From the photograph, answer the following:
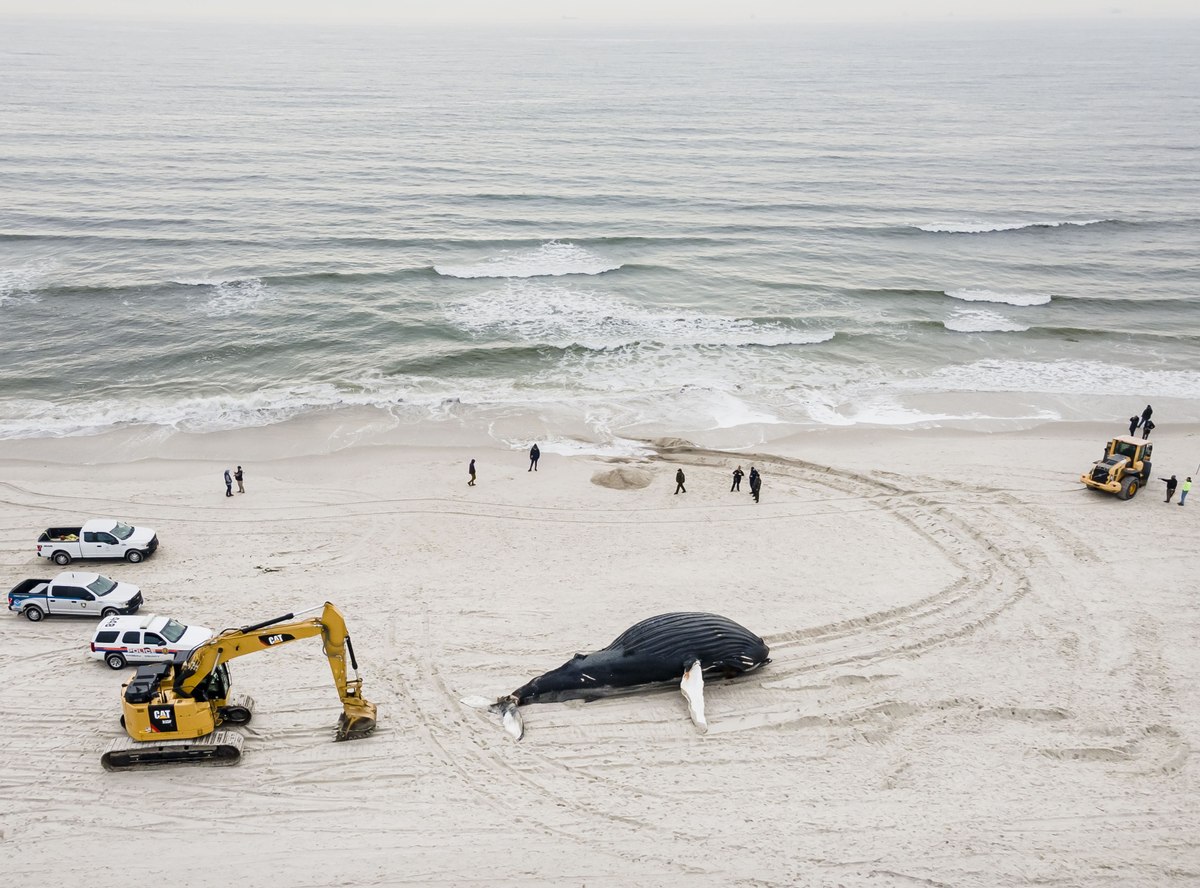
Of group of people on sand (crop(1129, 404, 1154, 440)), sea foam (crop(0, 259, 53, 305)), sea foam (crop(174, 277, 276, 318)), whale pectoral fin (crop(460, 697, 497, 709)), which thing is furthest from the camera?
sea foam (crop(0, 259, 53, 305))

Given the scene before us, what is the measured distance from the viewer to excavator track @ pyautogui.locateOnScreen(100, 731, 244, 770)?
587 inches

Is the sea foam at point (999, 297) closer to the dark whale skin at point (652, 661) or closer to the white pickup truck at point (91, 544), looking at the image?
the dark whale skin at point (652, 661)

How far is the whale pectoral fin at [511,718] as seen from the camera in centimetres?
1600

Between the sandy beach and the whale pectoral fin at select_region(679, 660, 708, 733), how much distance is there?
29 centimetres

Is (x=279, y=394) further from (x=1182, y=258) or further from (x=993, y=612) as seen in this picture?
(x=1182, y=258)

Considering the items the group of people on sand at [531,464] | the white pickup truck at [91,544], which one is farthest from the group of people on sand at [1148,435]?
the white pickup truck at [91,544]

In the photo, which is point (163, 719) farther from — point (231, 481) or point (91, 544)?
point (231, 481)

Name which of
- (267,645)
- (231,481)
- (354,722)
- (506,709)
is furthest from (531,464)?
(267,645)

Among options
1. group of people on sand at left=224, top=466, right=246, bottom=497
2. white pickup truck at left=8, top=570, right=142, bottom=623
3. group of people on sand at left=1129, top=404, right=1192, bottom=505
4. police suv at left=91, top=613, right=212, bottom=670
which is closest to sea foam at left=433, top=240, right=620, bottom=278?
group of people on sand at left=224, top=466, right=246, bottom=497

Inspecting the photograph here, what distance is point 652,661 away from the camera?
16969 millimetres

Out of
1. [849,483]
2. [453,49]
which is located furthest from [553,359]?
[453,49]

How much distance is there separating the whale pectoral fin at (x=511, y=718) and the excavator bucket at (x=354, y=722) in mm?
2405

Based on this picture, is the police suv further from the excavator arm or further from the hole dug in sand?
the hole dug in sand

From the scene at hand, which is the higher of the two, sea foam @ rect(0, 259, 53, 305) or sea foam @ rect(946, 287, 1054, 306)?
sea foam @ rect(0, 259, 53, 305)
